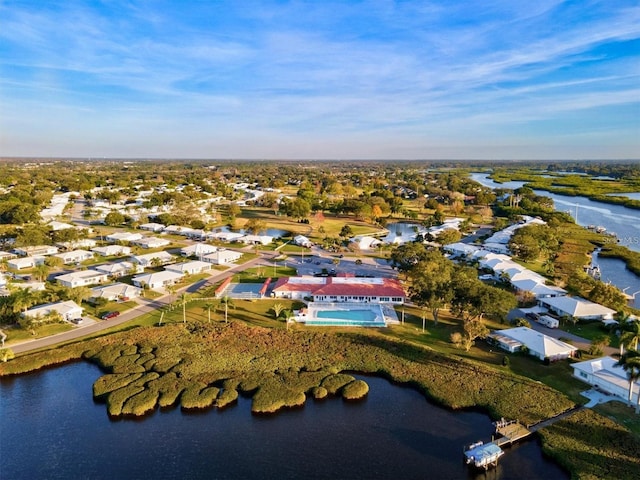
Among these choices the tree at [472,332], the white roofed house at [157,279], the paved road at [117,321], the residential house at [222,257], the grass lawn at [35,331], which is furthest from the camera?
the residential house at [222,257]

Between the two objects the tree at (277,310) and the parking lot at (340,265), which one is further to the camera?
the parking lot at (340,265)

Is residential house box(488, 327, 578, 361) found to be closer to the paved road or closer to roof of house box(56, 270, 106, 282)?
the paved road

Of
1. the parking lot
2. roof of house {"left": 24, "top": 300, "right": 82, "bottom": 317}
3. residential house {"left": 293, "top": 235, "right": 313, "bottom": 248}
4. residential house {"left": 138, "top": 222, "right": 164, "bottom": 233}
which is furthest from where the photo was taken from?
residential house {"left": 138, "top": 222, "right": 164, "bottom": 233}

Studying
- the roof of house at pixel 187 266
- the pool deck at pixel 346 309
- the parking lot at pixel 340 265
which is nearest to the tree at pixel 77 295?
the roof of house at pixel 187 266

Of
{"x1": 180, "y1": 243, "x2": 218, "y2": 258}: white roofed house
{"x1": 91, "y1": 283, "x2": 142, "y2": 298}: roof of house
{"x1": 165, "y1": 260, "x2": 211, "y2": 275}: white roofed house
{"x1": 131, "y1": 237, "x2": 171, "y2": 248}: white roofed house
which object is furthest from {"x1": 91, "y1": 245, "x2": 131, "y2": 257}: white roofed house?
{"x1": 91, "y1": 283, "x2": 142, "y2": 298}: roof of house

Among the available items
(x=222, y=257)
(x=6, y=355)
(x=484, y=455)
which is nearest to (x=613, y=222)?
(x=222, y=257)

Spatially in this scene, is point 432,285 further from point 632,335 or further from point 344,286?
point 632,335

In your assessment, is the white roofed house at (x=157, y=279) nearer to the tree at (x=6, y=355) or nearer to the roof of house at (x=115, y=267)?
the roof of house at (x=115, y=267)
